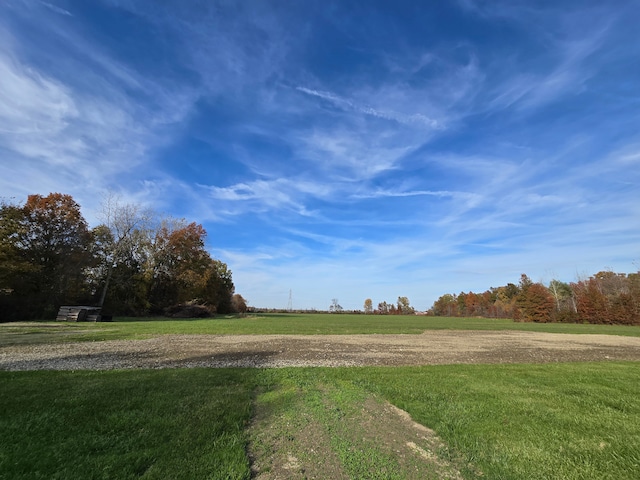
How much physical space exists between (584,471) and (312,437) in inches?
119

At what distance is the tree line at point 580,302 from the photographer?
5447 cm

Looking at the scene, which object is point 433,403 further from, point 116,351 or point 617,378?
point 116,351

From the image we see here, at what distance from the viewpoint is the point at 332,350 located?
41.1 feet

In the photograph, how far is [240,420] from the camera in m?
4.62

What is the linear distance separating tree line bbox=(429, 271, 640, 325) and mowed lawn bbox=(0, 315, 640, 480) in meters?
64.7

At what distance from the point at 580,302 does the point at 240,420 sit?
76.5 m

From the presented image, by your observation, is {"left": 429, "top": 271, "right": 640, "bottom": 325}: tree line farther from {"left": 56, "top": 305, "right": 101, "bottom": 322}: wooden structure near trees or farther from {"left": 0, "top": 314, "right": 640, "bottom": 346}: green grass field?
{"left": 56, "top": 305, "right": 101, "bottom": 322}: wooden structure near trees

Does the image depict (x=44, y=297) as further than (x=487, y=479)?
Yes

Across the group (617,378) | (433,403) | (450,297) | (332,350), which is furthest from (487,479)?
(450,297)

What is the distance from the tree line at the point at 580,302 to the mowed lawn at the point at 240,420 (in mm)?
64664

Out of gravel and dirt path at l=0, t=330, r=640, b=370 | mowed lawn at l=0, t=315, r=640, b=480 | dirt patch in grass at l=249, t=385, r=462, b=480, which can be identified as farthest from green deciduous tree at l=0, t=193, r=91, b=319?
dirt patch in grass at l=249, t=385, r=462, b=480

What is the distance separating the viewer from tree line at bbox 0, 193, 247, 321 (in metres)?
25.4

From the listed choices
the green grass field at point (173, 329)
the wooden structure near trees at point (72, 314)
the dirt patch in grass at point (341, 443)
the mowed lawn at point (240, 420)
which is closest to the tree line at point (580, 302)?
the green grass field at point (173, 329)

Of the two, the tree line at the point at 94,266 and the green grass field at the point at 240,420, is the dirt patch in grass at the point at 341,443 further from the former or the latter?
the tree line at the point at 94,266
